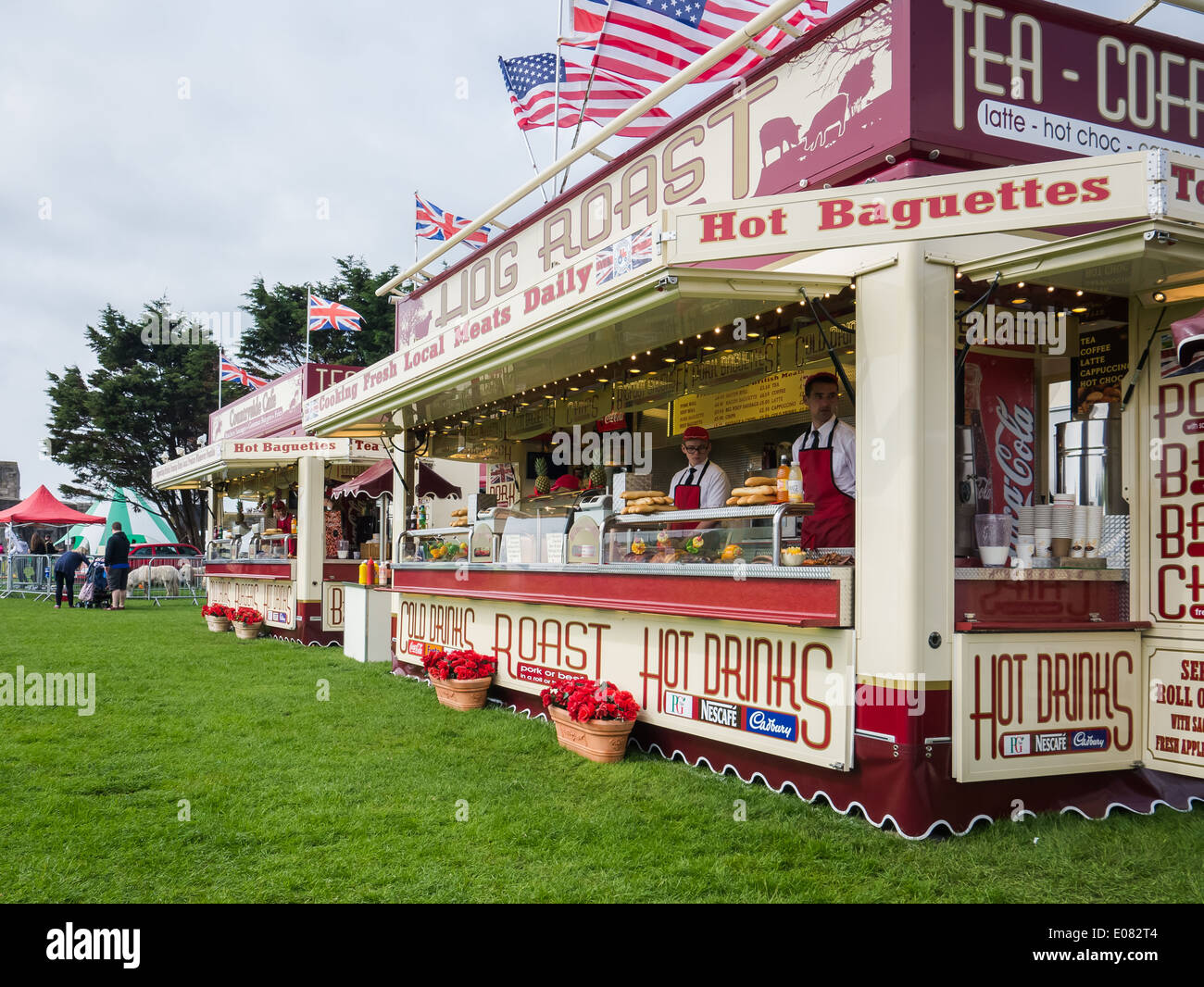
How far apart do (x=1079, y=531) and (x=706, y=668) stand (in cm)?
235

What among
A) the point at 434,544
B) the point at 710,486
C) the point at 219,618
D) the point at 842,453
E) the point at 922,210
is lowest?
the point at 219,618

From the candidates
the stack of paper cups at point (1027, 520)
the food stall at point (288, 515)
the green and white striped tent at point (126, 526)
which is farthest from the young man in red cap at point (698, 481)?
the green and white striped tent at point (126, 526)

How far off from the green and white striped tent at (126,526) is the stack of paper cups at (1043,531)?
1193 inches

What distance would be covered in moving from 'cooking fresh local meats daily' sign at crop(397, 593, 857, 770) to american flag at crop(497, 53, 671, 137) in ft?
14.4

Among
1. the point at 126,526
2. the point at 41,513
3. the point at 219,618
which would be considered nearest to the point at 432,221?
the point at 219,618

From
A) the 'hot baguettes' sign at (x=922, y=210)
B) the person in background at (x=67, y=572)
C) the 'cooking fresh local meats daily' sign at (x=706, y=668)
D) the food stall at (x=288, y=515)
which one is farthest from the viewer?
the person in background at (x=67, y=572)

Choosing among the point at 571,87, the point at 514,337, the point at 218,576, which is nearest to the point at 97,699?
the point at 514,337

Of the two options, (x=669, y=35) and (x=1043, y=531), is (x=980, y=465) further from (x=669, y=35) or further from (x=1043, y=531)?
(x=669, y=35)

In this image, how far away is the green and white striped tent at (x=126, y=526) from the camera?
3105 cm

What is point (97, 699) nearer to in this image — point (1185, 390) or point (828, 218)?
point (828, 218)

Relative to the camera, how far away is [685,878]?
411cm

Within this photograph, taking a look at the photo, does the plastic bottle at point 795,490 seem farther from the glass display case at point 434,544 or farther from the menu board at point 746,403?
the glass display case at point 434,544

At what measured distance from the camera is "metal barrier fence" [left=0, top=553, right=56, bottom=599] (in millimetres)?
25297

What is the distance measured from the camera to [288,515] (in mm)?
18531
